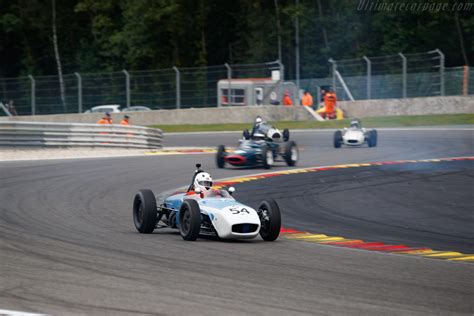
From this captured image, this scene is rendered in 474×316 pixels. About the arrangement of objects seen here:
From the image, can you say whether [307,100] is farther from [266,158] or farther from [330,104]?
[266,158]

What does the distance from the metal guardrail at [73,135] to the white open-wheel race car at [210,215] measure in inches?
552

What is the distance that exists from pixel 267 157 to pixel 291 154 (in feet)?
3.33

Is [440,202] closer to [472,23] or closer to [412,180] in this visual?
[412,180]

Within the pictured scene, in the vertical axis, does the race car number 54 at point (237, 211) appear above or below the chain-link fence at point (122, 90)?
below

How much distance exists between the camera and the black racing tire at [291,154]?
78.5 feet

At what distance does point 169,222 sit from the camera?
13.1 meters

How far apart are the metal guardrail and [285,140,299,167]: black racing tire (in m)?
6.48

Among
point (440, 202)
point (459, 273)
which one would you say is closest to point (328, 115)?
point (440, 202)

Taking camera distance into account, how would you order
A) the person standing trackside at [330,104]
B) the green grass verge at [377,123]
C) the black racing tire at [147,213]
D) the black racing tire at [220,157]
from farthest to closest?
the person standing trackside at [330,104]
the green grass verge at [377,123]
the black racing tire at [220,157]
the black racing tire at [147,213]

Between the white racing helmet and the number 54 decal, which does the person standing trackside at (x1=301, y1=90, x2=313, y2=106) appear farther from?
the number 54 decal

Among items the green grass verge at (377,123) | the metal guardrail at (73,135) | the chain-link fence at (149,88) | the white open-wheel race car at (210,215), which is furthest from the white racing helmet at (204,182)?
the chain-link fence at (149,88)

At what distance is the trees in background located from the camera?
5534cm

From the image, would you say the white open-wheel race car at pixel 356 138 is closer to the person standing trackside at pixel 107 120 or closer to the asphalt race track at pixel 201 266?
the person standing trackside at pixel 107 120

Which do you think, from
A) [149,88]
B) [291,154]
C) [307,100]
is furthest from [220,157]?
[149,88]
